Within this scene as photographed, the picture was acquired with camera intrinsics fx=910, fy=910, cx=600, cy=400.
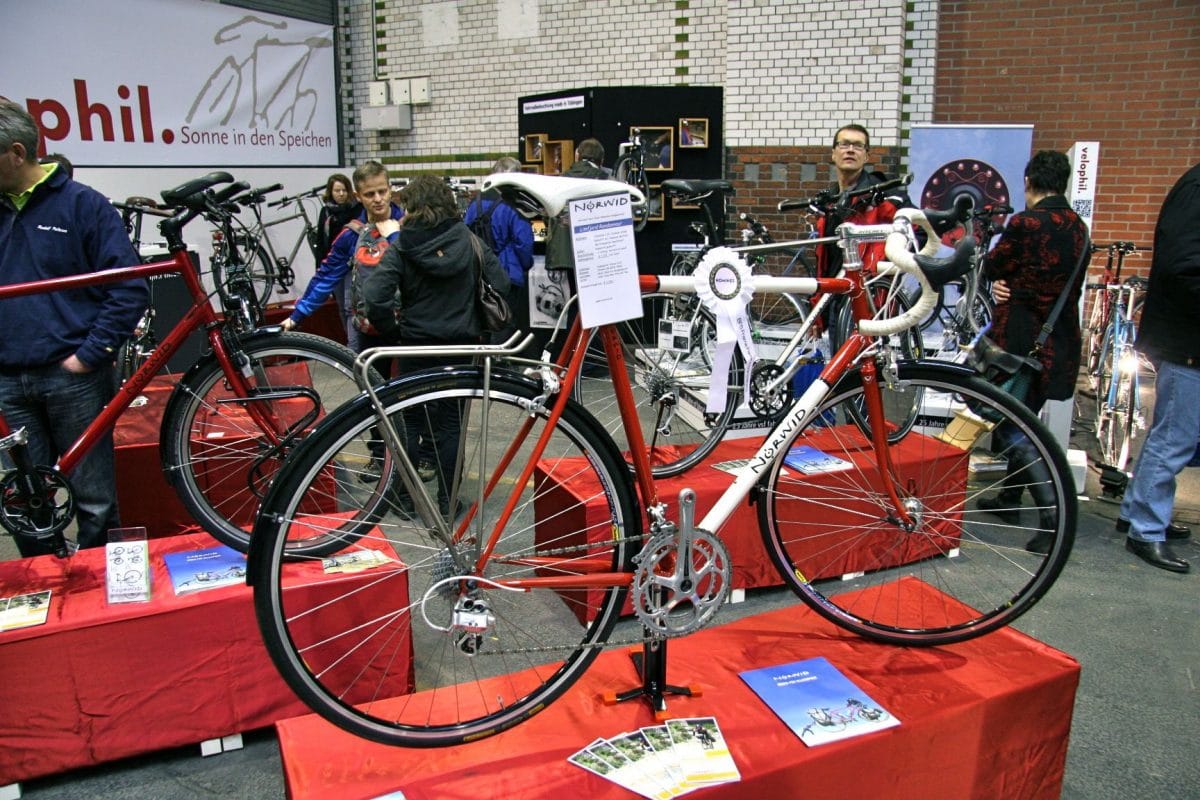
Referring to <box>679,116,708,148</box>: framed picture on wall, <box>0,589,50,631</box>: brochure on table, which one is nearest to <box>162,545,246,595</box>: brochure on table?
<box>0,589,50,631</box>: brochure on table

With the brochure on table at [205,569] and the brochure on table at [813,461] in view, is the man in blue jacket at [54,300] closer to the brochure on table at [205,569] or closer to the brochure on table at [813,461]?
the brochure on table at [205,569]

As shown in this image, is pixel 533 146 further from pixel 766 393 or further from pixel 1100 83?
pixel 766 393

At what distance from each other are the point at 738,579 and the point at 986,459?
2.29 meters

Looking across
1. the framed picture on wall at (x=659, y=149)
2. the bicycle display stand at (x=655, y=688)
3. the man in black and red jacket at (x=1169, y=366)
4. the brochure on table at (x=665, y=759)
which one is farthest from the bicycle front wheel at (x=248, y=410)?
the framed picture on wall at (x=659, y=149)

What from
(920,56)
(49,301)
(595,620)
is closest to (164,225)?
(49,301)

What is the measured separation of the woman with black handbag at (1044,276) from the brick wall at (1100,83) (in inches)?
153

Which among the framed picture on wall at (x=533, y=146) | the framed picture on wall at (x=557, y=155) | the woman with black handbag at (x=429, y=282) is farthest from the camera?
the framed picture on wall at (x=533, y=146)

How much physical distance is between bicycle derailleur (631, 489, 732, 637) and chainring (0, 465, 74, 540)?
186 centimetres

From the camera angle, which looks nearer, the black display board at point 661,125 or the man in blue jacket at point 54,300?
the man in blue jacket at point 54,300

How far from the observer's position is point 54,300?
288 centimetres

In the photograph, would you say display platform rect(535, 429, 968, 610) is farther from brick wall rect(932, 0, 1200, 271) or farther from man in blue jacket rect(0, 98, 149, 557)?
brick wall rect(932, 0, 1200, 271)

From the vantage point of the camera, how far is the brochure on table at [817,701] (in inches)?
80.2

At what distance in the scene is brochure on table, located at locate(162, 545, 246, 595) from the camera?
2602 mm

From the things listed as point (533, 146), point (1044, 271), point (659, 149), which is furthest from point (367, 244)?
point (533, 146)
